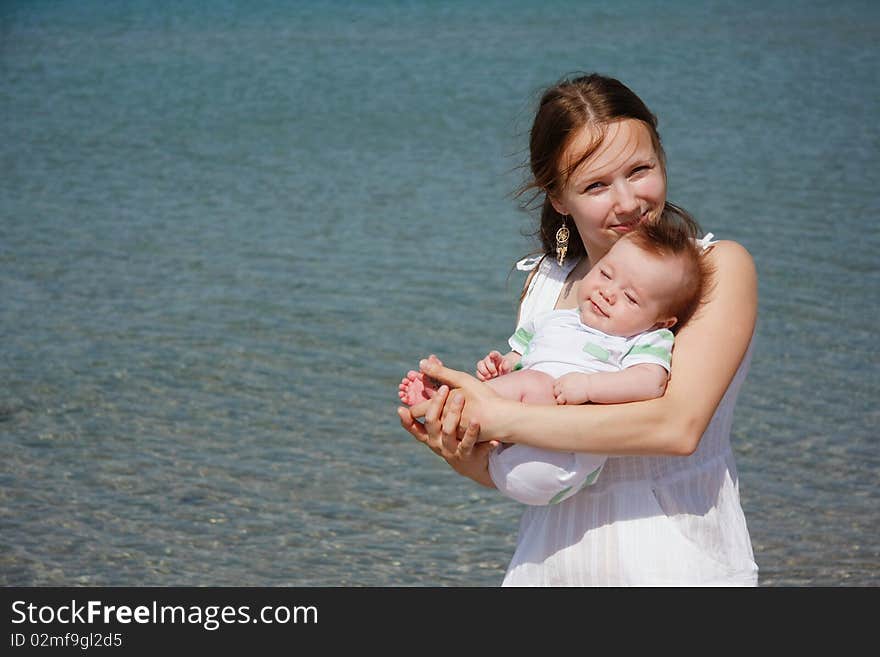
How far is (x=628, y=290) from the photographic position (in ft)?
9.14

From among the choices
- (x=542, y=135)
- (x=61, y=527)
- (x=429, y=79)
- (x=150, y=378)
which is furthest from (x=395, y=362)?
(x=429, y=79)

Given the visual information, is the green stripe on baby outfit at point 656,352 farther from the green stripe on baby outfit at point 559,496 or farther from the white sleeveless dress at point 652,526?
the green stripe on baby outfit at point 559,496

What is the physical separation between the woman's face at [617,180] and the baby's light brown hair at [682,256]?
0.05m

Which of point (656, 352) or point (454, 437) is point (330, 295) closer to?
point (454, 437)

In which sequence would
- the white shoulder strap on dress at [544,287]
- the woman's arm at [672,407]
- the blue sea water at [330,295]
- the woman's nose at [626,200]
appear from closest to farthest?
the woman's arm at [672,407], the woman's nose at [626,200], the white shoulder strap on dress at [544,287], the blue sea water at [330,295]

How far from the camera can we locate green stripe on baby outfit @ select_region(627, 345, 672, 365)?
2.71m

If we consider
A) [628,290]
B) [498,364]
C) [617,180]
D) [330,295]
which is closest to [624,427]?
[628,290]

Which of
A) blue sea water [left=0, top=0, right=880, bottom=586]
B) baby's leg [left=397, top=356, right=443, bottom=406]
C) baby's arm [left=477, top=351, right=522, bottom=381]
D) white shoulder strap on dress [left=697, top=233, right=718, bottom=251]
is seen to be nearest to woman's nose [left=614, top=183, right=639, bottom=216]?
white shoulder strap on dress [left=697, top=233, right=718, bottom=251]

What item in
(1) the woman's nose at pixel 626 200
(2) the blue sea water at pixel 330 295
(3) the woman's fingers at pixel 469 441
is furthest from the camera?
(2) the blue sea water at pixel 330 295

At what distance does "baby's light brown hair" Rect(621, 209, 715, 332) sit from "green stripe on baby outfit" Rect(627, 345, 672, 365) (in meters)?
0.09

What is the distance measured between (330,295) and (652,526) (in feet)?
19.7

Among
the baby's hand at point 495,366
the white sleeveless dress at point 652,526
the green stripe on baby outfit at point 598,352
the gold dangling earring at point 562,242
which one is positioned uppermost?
the gold dangling earring at point 562,242

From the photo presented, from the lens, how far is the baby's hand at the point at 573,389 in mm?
2711

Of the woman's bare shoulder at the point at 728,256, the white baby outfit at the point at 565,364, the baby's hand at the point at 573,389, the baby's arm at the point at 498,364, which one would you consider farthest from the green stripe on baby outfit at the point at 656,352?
the baby's arm at the point at 498,364
